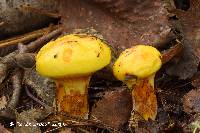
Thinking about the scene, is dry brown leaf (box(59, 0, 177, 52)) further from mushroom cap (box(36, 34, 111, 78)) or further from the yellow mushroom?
mushroom cap (box(36, 34, 111, 78))

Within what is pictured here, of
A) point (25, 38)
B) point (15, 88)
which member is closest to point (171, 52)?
point (15, 88)

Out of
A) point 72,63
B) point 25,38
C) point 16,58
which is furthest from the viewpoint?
point 25,38

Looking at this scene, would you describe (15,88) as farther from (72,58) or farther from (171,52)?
(171,52)

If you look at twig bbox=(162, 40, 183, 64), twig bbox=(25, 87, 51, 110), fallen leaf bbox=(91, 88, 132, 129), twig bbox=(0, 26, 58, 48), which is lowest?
twig bbox=(25, 87, 51, 110)

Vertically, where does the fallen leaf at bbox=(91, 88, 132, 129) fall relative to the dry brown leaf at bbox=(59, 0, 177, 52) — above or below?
below

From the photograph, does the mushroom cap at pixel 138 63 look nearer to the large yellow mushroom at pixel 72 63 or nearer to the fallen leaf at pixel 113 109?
the large yellow mushroom at pixel 72 63

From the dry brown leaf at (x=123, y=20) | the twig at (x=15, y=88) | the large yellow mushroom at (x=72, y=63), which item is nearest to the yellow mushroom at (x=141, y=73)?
the large yellow mushroom at (x=72, y=63)

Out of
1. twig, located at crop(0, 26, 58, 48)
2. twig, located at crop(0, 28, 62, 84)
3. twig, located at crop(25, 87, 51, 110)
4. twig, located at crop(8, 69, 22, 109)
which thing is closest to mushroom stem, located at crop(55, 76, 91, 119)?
twig, located at crop(25, 87, 51, 110)
